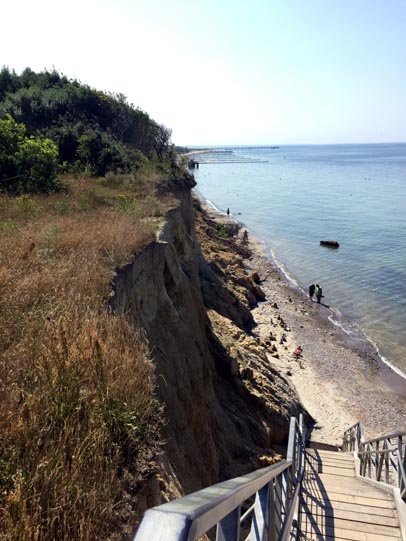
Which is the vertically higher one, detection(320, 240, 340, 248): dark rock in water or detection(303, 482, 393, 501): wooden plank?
detection(303, 482, 393, 501): wooden plank

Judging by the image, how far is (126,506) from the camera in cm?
288

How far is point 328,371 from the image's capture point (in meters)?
23.2

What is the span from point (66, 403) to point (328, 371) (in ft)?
72.8

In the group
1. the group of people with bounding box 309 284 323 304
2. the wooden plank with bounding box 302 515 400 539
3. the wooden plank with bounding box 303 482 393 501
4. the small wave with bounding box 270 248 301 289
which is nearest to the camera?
the wooden plank with bounding box 302 515 400 539

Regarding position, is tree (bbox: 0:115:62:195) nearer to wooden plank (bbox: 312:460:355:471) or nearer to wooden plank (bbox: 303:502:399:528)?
wooden plank (bbox: 312:460:355:471)

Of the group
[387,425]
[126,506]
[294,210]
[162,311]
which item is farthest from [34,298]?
[294,210]

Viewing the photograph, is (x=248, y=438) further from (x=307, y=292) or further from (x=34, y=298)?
(x=307, y=292)

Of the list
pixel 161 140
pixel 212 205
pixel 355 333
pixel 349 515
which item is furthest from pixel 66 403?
pixel 212 205

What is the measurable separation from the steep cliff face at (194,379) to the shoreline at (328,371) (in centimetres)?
342

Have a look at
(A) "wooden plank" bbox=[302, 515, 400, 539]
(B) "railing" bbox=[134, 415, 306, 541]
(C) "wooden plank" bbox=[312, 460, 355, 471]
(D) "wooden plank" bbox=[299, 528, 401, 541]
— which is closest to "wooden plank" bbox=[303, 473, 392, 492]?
(C) "wooden plank" bbox=[312, 460, 355, 471]

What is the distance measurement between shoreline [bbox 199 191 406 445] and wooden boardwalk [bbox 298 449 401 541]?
1007 cm

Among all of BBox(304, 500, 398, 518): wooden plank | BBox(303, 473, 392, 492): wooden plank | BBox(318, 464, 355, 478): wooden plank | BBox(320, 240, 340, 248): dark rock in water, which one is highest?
BBox(304, 500, 398, 518): wooden plank

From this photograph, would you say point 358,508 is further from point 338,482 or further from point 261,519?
point 261,519

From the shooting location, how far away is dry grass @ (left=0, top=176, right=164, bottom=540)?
97.3 inches
